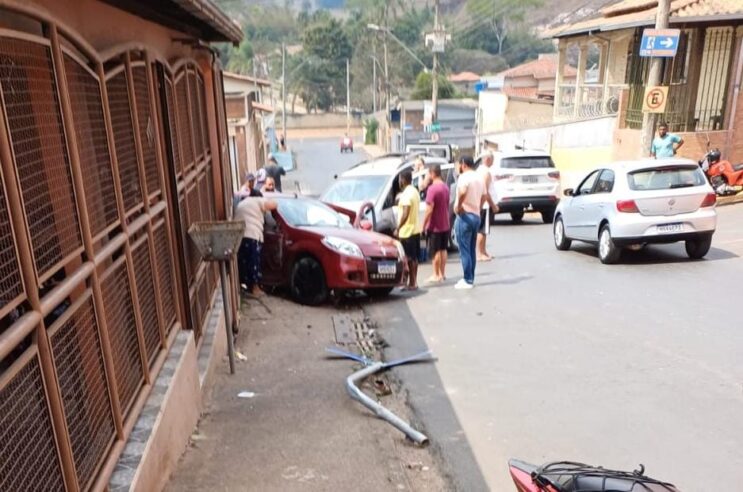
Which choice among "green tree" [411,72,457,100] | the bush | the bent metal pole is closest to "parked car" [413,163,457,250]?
the bent metal pole

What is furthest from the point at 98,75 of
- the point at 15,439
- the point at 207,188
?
the point at 207,188

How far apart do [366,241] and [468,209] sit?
1.58 m

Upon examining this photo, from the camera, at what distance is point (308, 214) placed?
9.03m

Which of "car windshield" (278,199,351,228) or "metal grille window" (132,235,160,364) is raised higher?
"metal grille window" (132,235,160,364)

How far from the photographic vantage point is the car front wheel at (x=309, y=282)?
838 centimetres

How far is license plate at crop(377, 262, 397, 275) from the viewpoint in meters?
8.41

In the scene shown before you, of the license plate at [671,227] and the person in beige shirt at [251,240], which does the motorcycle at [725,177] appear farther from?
the person in beige shirt at [251,240]

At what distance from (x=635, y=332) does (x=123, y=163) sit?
567 centimetres

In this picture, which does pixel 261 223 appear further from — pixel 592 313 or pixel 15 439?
pixel 15 439

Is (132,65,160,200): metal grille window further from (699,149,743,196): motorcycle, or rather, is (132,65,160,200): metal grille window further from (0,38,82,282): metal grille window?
(699,149,743,196): motorcycle

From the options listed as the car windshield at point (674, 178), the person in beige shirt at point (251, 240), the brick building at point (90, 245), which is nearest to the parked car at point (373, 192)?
the person in beige shirt at point (251, 240)

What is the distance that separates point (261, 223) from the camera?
8.10m

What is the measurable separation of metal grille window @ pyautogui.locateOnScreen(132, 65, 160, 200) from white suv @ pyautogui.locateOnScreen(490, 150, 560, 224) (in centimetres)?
1163

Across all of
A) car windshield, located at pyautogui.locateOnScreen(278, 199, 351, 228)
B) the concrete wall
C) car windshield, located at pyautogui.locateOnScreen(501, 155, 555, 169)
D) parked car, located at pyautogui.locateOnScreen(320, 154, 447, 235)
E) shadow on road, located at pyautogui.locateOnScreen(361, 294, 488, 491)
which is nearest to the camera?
shadow on road, located at pyautogui.locateOnScreen(361, 294, 488, 491)
